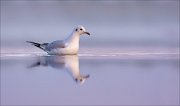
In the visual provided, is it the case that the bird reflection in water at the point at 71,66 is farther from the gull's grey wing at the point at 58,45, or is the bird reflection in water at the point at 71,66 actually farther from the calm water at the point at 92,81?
the gull's grey wing at the point at 58,45

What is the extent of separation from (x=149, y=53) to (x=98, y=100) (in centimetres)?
367

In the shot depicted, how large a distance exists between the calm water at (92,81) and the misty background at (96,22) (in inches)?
104

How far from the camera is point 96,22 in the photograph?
10328 millimetres

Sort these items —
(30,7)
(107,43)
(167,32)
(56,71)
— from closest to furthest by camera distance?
(56,71), (107,43), (167,32), (30,7)

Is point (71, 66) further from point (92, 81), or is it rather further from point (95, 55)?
point (95, 55)

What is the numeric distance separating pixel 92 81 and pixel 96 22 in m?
6.28

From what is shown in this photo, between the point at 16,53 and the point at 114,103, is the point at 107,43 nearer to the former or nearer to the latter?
the point at 16,53

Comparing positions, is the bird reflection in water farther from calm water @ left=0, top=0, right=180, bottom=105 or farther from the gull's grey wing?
the gull's grey wing

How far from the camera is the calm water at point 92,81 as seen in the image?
10.8 feet

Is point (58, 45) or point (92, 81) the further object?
point (58, 45)

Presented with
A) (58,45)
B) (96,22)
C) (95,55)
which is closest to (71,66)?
(95,55)

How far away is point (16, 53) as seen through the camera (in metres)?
6.93

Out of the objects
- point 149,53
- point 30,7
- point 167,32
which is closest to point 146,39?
point 167,32

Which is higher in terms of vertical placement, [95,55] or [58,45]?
[58,45]
